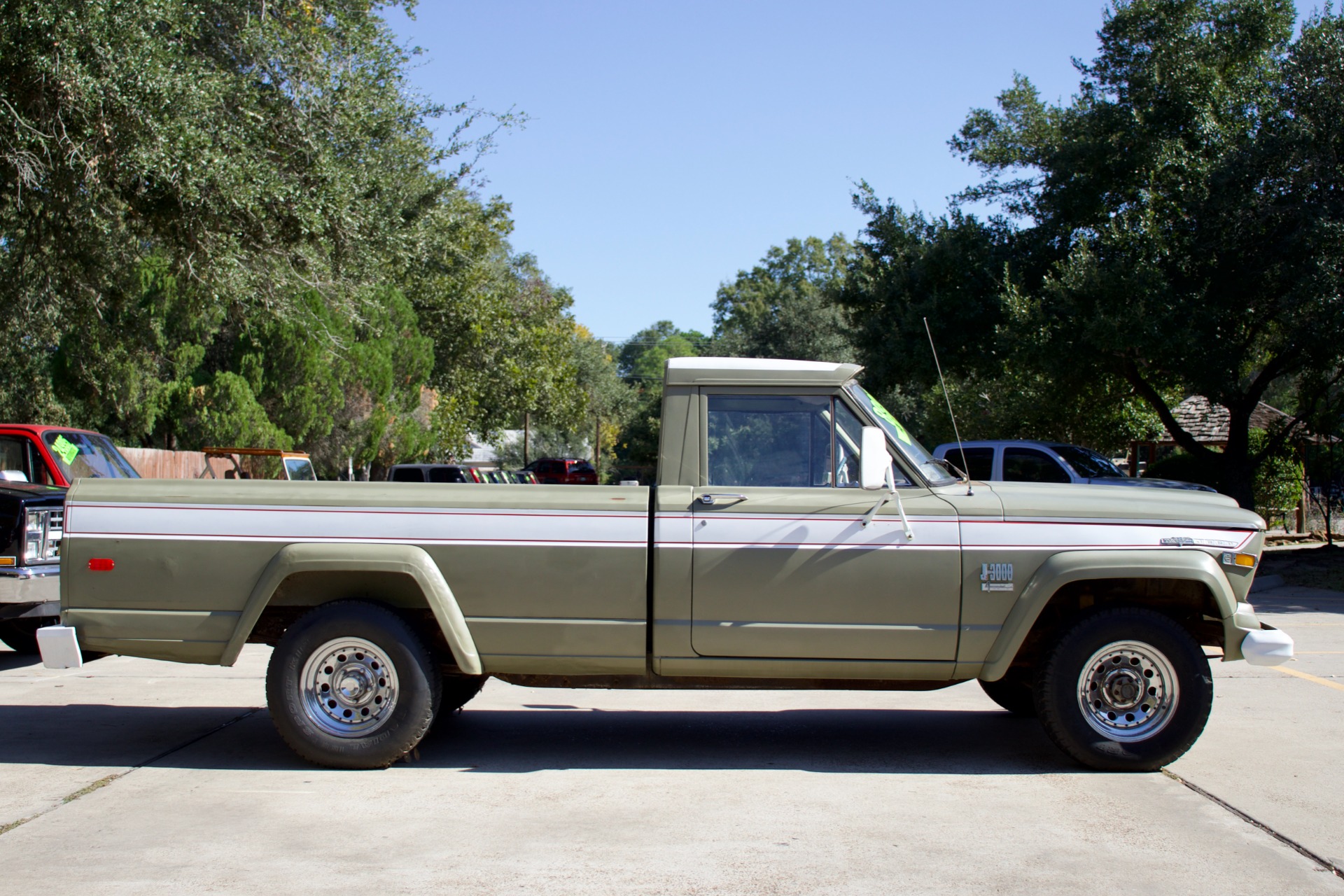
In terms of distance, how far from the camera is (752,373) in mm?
5980

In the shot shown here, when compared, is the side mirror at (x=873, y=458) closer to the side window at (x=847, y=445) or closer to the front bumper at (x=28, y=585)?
the side window at (x=847, y=445)

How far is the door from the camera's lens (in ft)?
18.9

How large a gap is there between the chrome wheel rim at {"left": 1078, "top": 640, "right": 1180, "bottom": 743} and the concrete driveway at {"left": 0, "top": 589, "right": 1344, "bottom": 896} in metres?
0.27

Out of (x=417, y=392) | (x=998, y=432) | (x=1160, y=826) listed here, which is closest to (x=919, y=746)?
(x=1160, y=826)

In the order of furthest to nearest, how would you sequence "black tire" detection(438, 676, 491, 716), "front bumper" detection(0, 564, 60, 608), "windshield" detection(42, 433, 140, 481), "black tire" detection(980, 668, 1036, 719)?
"windshield" detection(42, 433, 140, 481), "front bumper" detection(0, 564, 60, 608), "black tire" detection(980, 668, 1036, 719), "black tire" detection(438, 676, 491, 716)

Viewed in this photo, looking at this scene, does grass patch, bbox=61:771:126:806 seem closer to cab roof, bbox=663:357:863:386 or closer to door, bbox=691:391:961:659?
door, bbox=691:391:961:659

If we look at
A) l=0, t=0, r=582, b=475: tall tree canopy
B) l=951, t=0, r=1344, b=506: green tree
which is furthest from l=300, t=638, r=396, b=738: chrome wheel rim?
l=951, t=0, r=1344, b=506: green tree

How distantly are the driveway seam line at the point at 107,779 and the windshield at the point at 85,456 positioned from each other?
4098 millimetres

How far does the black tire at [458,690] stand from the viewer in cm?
683

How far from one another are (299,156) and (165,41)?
2.50m

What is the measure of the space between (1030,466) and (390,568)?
12741 millimetres

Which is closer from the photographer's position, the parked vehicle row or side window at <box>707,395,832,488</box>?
side window at <box>707,395,832,488</box>

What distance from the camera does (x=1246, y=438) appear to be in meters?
19.4

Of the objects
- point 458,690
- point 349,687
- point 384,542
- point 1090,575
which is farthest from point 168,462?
point 1090,575
